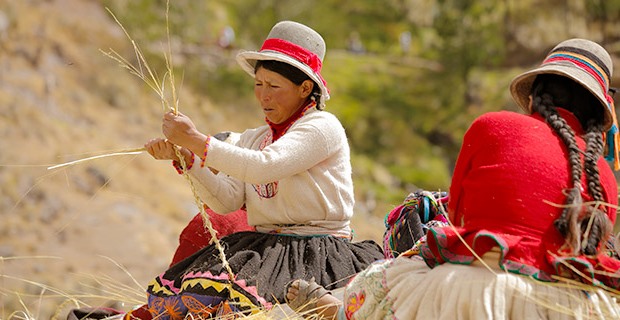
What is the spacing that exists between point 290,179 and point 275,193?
0.33ft

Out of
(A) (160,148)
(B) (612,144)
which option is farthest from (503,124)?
(A) (160,148)

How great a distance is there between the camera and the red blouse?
8.52 ft

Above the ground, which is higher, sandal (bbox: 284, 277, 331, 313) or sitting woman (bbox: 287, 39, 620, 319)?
sitting woman (bbox: 287, 39, 620, 319)

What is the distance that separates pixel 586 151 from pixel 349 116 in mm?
22076

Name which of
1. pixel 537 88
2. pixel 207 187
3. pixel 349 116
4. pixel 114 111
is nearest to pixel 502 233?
pixel 537 88

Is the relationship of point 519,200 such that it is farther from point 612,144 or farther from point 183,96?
point 183,96

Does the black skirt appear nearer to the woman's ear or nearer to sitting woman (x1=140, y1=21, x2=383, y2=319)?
sitting woman (x1=140, y1=21, x2=383, y2=319)

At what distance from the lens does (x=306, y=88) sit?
3.66 meters

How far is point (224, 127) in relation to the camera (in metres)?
20.7

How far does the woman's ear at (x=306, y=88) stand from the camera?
364 centimetres

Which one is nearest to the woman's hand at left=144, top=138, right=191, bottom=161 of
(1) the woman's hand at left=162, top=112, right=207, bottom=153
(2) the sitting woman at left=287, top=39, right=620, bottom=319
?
(1) the woman's hand at left=162, top=112, right=207, bottom=153

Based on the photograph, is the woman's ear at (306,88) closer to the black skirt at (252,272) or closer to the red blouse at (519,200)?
the black skirt at (252,272)

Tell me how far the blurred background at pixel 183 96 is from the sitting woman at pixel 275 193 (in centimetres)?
702

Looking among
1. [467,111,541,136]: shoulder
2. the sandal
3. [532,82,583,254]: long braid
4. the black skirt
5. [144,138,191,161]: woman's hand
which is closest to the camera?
[532,82,583,254]: long braid
